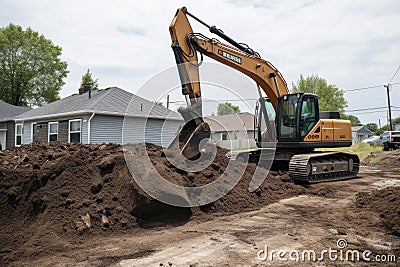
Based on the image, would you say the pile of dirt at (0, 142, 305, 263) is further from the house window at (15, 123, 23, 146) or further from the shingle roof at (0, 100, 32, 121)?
the shingle roof at (0, 100, 32, 121)

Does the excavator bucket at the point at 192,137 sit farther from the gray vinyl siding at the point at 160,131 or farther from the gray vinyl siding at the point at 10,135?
the gray vinyl siding at the point at 10,135

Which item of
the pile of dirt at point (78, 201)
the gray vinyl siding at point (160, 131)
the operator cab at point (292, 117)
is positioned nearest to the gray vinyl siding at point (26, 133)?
the gray vinyl siding at point (160, 131)

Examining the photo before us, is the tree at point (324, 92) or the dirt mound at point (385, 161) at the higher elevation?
the tree at point (324, 92)

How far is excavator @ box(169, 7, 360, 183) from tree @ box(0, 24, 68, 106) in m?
34.2

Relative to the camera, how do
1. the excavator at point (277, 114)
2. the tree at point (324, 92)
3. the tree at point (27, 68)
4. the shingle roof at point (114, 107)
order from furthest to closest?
1. the tree at point (324, 92)
2. the tree at point (27, 68)
3. the shingle roof at point (114, 107)
4. the excavator at point (277, 114)

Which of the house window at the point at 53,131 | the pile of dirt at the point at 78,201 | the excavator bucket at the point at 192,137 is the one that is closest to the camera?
the pile of dirt at the point at 78,201

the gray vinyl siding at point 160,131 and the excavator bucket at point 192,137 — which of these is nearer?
the excavator bucket at point 192,137

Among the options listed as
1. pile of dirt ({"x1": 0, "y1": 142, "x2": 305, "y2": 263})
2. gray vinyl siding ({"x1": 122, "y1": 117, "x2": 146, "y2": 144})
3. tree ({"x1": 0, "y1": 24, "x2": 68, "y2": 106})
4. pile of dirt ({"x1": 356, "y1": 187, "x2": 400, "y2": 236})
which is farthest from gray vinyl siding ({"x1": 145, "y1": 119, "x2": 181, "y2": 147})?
tree ({"x1": 0, "y1": 24, "x2": 68, "y2": 106})

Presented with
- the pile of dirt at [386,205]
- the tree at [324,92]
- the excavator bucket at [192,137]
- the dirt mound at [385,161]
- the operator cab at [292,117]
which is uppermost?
the tree at [324,92]

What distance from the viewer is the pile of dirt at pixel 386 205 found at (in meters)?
5.19

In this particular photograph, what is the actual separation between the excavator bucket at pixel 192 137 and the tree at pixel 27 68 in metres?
36.0

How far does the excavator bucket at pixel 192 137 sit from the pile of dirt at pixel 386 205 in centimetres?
337

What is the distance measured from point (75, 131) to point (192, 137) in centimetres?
1127

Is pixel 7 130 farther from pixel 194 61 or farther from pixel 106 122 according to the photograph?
pixel 194 61
